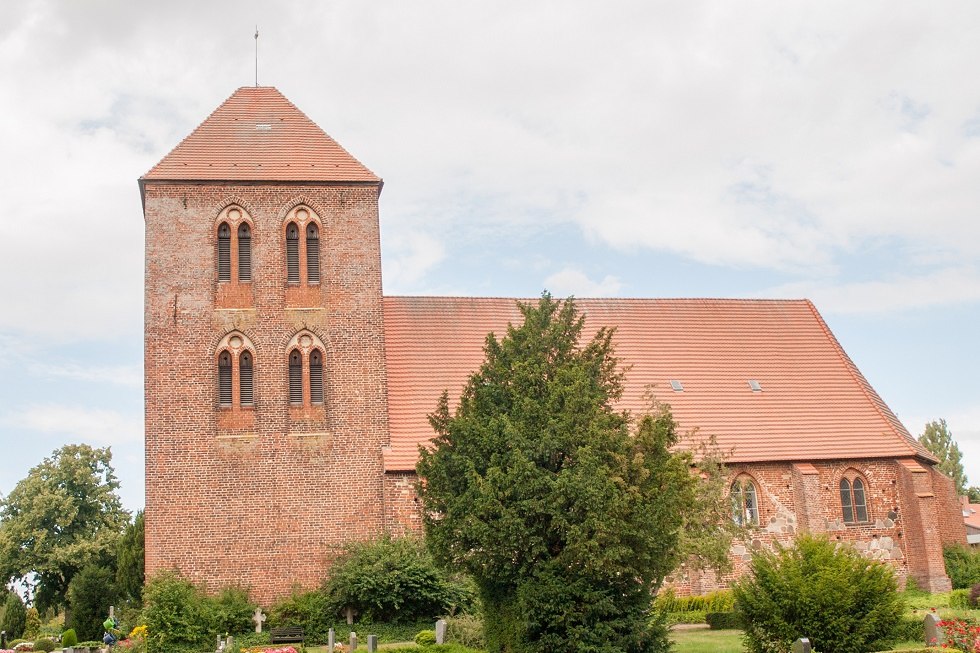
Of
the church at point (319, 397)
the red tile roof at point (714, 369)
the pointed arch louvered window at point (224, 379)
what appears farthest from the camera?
the red tile roof at point (714, 369)

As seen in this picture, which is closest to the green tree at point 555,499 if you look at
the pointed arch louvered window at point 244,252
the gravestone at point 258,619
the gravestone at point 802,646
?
the gravestone at point 802,646

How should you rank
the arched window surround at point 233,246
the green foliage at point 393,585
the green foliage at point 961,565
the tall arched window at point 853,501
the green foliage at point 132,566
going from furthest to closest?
the green foliage at point 132,566 < the tall arched window at point 853,501 < the green foliage at point 961,565 < the arched window surround at point 233,246 < the green foliage at point 393,585

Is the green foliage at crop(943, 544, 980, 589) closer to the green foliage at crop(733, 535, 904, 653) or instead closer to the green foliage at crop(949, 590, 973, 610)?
the green foliage at crop(949, 590, 973, 610)

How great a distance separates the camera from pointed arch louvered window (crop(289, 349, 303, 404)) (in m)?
28.7

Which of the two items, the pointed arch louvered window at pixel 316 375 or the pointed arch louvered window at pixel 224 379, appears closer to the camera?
the pointed arch louvered window at pixel 224 379

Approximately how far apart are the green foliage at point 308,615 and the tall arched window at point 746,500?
39.8 feet

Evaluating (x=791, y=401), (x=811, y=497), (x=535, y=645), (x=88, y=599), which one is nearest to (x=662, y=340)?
(x=791, y=401)

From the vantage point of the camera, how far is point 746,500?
31531 mm

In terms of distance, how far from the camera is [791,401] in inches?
1321

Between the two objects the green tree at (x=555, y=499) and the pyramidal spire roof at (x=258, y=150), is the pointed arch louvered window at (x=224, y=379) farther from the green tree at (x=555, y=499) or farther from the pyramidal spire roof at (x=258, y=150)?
the green tree at (x=555, y=499)

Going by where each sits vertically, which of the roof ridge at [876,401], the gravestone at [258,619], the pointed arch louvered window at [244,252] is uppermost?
the pointed arch louvered window at [244,252]

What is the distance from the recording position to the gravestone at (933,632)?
18250 millimetres

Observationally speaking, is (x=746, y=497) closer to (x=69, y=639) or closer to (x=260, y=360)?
(x=260, y=360)

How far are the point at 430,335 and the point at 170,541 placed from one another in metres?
9.87
